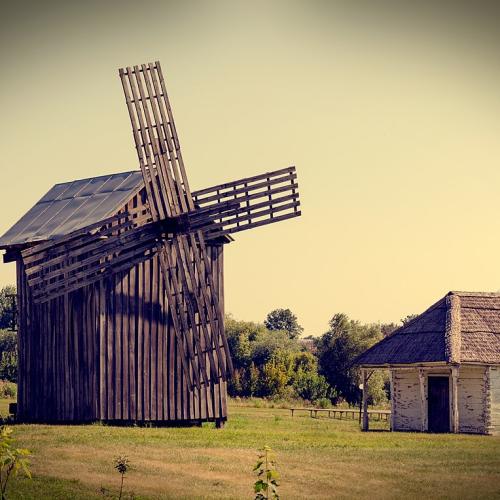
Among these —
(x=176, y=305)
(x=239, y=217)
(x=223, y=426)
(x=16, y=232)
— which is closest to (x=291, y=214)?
(x=239, y=217)

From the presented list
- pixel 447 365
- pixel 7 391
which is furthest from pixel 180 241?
pixel 7 391

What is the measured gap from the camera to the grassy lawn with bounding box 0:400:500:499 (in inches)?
850

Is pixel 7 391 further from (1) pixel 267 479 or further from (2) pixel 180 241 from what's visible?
(1) pixel 267 479

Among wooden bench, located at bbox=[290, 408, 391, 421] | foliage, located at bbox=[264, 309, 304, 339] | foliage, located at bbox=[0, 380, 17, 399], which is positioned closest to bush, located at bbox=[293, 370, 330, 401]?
wooden bench, located at bbox=[290, 408, 391, 421]

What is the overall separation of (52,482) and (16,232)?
1663 centimetres

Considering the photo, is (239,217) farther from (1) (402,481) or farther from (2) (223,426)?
(1) (402,481)

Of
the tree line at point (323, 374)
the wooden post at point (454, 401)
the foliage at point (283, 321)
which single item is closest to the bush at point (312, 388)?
the tree line at point (323, 374)

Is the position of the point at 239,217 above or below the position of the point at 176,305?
above

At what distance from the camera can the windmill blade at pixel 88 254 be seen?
108ft

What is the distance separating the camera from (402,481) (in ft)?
75.1

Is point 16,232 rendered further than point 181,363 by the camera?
Yes

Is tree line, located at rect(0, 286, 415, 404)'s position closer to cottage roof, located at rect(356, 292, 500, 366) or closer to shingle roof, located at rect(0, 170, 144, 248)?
cottage roof, located at rect(356, 292, 500, 366)

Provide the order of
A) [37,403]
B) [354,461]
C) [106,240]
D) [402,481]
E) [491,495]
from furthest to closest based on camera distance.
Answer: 1. [37,403]
2. [106,240]
3. [354,461]
4. [402,481]
5. [491,495]

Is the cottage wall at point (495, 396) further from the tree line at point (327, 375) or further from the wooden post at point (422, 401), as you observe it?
the tree line at point (327, 375)
